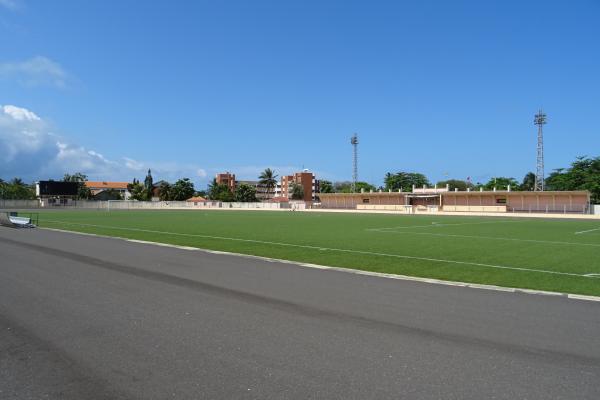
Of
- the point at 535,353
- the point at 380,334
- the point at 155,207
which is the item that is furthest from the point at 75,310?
the point at 155,207

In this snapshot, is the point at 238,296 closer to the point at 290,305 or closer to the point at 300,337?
the point at 290,305

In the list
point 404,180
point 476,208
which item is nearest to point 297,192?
point 404,180

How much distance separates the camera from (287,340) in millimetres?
6039

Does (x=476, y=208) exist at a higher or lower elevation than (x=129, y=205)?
lower

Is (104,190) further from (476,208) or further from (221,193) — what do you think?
(476,208)

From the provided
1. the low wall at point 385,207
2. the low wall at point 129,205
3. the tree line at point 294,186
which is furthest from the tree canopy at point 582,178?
the low wall at point 129,205

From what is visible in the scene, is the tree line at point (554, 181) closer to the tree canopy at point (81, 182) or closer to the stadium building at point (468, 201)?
the stadium building at point (468, 201)

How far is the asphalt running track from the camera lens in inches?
181

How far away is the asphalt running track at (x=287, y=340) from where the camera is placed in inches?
181

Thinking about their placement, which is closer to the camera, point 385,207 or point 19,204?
point 385,207

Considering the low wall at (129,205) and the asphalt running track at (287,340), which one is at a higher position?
the low wall at (129,205)

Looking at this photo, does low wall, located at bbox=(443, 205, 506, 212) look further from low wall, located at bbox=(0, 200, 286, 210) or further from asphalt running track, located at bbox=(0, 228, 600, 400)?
asphalt running track, located at bbox=(0, 228, 600, 400)

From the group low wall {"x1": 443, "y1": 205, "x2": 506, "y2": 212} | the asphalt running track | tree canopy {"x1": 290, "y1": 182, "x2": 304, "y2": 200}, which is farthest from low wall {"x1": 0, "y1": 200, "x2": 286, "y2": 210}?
the asphalt running track

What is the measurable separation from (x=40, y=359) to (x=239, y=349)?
7.50ft
